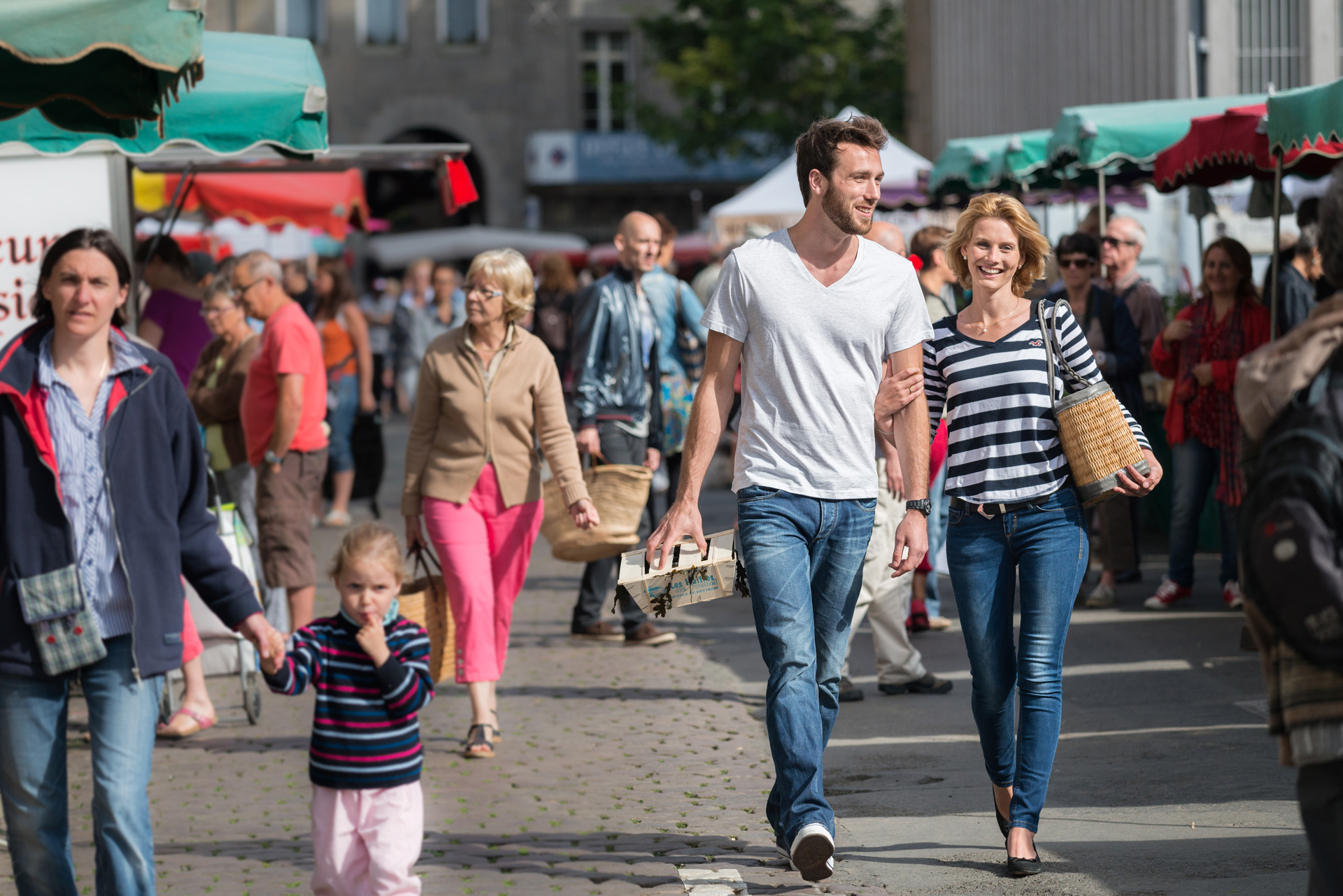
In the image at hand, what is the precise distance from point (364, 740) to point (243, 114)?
343 cm

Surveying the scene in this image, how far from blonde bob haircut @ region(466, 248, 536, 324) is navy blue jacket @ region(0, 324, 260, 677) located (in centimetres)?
268

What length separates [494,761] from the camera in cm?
660

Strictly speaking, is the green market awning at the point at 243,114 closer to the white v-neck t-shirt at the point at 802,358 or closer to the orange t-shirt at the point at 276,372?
the orange t-shirt at the point at 276,372

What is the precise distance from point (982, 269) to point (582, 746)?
276 cm

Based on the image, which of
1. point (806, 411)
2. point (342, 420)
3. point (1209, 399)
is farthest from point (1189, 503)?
point (342, 420)

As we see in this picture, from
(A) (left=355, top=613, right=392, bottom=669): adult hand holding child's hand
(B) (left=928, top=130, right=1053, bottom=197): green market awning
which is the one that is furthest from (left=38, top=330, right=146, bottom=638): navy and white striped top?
(B) (left=928, top=130, right=1053, bottom=197): green market awning

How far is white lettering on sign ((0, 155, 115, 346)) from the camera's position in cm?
764

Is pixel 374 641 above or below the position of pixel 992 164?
below

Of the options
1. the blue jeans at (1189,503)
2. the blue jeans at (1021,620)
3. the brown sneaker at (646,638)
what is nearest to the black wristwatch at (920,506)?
the blue jeans at (1021,620)

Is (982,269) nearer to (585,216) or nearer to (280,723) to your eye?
(280,723)

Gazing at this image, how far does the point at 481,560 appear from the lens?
680cm

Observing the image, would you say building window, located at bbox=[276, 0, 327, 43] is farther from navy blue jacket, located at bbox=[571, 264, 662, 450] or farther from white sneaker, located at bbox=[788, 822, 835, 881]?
white sneaker, located at bbox=[788, 822, 835, 881]

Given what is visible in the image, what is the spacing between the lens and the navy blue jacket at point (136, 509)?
3.82 meters

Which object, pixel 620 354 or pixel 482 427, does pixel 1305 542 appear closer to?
pixel 482 427
